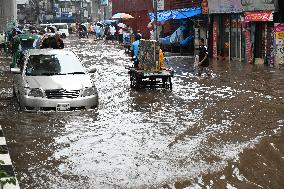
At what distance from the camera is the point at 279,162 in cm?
877

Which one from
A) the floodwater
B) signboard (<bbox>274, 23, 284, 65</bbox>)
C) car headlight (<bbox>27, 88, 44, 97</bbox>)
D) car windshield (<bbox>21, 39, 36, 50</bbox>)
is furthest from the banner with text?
car headlight (<bbox>27, 88, 44, 97</bbox>)

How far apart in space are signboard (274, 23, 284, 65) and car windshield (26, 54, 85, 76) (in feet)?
42.0

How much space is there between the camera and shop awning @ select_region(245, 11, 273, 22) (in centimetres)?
2517

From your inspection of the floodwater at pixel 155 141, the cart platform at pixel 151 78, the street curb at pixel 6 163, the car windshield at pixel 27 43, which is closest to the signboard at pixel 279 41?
the floodwater at pixel 155 141

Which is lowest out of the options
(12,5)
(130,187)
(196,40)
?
(130,187)

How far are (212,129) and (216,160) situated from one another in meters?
2.55

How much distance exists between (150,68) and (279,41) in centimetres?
900

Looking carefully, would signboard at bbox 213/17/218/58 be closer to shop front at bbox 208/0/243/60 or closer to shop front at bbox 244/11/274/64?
shop front at bbox 208/0/243/60

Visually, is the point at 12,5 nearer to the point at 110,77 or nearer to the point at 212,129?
the point at 110,77

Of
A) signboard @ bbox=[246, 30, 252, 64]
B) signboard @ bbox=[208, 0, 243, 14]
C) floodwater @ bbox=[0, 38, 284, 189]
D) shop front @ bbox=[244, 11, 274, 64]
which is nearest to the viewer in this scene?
floodwater @ bbox=[0, 38, 284, 189]

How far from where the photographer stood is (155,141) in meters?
10.3

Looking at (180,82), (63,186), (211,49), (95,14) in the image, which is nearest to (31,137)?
(63,186)

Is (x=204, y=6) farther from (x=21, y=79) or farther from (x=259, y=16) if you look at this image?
(x=21, y=79)

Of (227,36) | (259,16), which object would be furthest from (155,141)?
(227,36)
